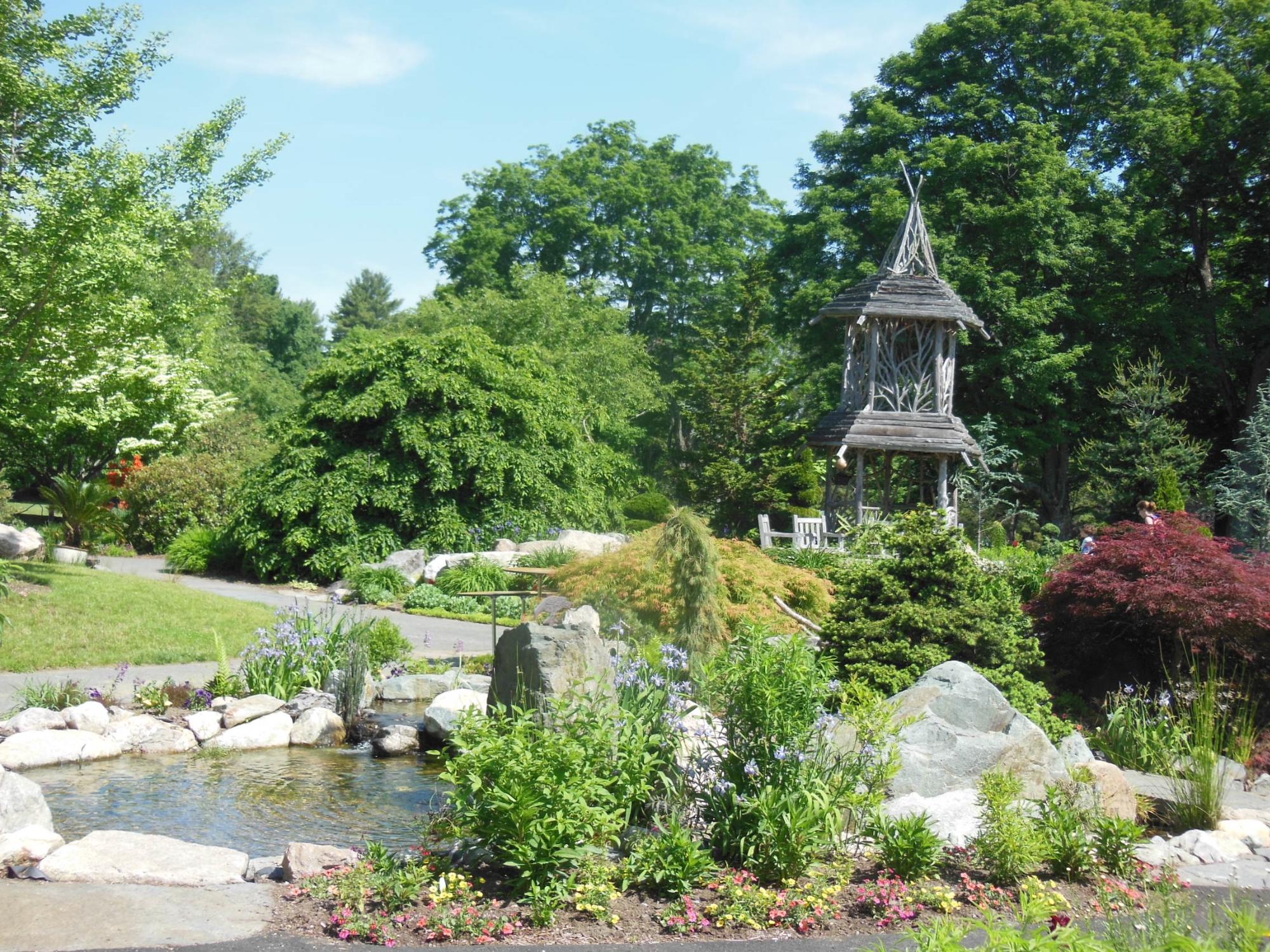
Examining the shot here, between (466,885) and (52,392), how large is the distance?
10664 millimetres

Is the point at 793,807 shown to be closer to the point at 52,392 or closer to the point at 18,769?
→ the point at 18,769

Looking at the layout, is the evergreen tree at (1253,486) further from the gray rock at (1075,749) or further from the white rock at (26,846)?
the white rock at (26,846)

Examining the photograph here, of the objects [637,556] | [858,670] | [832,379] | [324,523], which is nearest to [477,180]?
[832,379]

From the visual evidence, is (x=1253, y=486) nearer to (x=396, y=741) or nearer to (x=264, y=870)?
(x=396, y=741)

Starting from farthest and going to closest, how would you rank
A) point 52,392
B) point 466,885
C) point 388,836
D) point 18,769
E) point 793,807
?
point 52,392 < point 18,769 < point 388,836 < point 793,807 < point 466,885

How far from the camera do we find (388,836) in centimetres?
657

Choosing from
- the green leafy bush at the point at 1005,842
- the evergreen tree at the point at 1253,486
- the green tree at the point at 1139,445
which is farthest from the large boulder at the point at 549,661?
the green tree at the point at 1139,445

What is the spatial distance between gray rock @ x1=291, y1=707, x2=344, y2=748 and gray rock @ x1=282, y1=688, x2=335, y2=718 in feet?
0.49

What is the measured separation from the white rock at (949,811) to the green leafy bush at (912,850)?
0.33 m

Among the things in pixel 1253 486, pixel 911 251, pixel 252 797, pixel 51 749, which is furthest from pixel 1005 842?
pixel 1253 486

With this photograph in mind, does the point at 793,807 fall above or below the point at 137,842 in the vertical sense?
above

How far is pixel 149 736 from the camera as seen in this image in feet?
28.3

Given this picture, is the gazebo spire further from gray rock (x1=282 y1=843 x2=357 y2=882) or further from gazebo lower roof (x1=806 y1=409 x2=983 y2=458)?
gray rock (x1=282 y1=843 x2=357 y2=882)

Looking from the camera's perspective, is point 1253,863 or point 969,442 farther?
point 969,442
